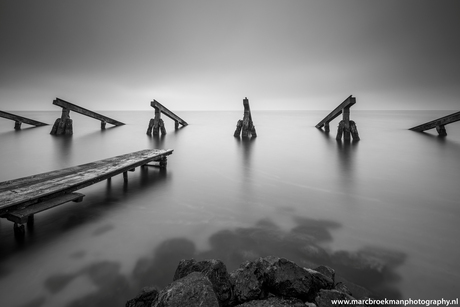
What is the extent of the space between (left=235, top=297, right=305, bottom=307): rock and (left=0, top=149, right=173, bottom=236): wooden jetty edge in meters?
2.79

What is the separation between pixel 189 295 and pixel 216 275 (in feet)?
1.34

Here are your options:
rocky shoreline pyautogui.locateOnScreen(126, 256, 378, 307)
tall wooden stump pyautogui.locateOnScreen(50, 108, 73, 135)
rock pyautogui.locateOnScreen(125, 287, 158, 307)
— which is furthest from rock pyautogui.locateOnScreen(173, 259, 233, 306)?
tall wooden stump pyautogui.locateOnScreen(50, 108, 73, 135)

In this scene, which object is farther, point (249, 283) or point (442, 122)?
point (442, 122)

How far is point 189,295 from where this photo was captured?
1537 millimetres

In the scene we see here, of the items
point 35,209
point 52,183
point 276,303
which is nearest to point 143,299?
point 276,303

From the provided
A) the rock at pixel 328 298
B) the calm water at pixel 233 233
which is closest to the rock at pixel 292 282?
the rock at pixel 328 298

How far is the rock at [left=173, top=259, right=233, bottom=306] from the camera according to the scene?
71.8 inches

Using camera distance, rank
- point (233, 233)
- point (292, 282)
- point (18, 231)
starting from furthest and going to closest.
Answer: point (233, 233) < point (18, 231) < point (292, 282)

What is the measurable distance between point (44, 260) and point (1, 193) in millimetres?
1175

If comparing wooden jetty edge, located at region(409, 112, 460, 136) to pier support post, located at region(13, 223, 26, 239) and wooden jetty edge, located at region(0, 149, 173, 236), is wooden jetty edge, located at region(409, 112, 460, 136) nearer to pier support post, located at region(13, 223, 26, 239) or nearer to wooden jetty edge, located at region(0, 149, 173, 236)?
wooden jetty edge, located at region(0, 149, 173, 236)

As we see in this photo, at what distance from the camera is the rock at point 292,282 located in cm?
179

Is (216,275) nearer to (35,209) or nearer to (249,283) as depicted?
(249,283)

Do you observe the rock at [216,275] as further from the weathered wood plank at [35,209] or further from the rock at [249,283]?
the weathered wood plank at [35,209]

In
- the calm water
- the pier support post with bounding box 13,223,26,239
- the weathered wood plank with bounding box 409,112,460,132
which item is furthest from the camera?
the weathered wood plank with bounding box 409,112,460,132
